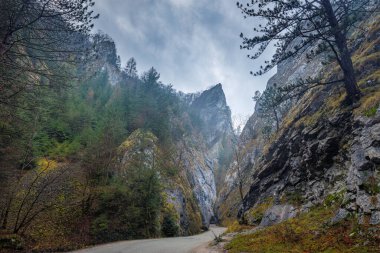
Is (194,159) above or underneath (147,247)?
above

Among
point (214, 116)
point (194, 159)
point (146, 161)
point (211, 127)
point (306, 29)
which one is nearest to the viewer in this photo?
point (306, 29)

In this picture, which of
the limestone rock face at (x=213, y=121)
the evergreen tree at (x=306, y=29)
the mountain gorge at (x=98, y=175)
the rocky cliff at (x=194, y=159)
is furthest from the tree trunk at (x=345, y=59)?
the limestone rock face at (x=213, y=121)

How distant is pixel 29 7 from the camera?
10.0m

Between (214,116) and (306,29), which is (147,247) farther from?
(214,116)

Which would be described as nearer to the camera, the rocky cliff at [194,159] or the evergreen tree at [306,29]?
the evergreen tree at [306,29]

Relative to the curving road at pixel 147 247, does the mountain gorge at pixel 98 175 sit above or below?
above

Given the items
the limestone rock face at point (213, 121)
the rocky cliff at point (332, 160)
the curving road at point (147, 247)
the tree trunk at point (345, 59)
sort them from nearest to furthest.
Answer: the rocky cliff at point (332, 160), the tree trunk at point (345, 59), the curving road at point (147, 247), the limestone rock face at point (213, 121)

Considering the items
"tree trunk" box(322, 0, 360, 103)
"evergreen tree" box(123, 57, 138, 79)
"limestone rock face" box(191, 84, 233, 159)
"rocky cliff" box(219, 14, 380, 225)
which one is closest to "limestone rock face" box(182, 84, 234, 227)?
"limestone rock face" box(191, 84, 233, 159)

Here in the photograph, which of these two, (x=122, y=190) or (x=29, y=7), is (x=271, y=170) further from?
(x=29, y=7)

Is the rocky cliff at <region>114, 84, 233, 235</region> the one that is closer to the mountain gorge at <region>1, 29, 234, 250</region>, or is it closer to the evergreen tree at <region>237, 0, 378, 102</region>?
the mountain gorge at <region>1, 29, 234, 250</region>

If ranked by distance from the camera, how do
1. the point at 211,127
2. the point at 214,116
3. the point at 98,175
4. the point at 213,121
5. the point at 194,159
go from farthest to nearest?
1. the point at 214,116
2. the point at 213,121
3. the point at 211,127
4. the point at 194,159
5. the point at 98,175

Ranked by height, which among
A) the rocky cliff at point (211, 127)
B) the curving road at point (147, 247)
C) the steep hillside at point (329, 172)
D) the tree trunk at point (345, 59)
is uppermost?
the rocky cliff at point (211, 127)

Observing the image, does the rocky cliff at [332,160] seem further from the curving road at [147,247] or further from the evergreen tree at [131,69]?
the evergreen tree at [131,69]

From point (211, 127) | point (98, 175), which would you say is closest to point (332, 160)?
point (98, 175)
